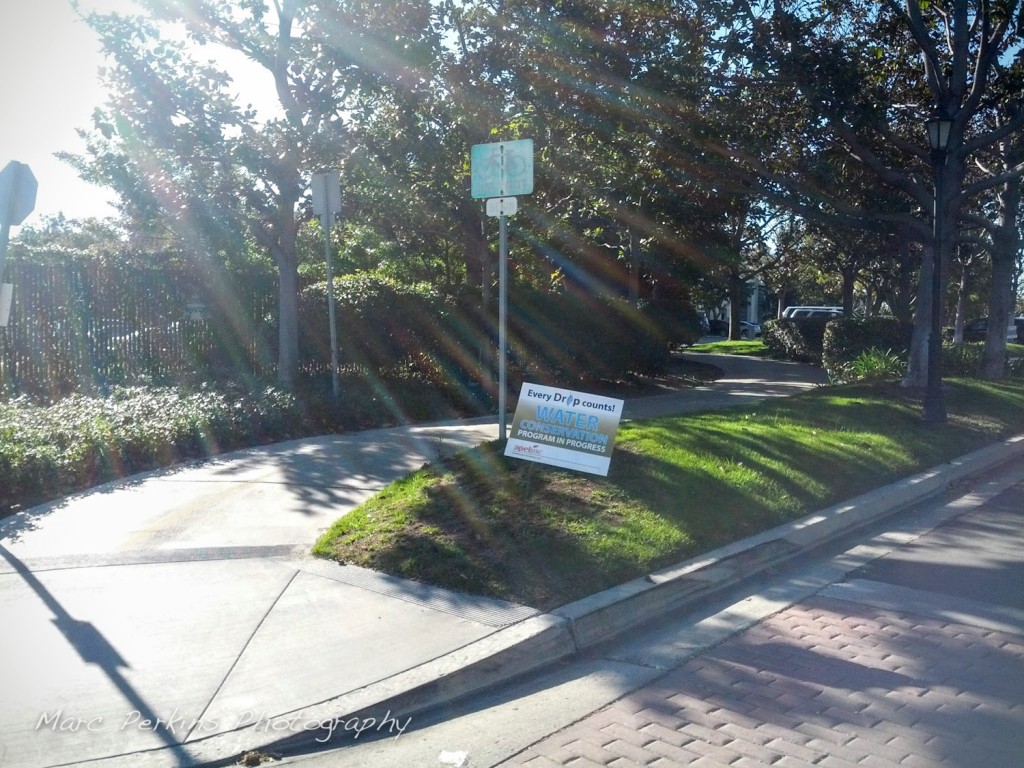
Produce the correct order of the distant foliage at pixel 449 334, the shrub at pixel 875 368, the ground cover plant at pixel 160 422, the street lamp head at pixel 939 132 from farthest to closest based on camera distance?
the shrub at pixel 875 368
the distant foliage at pixel 449 334
the street lamp head at pixel 939 132
the ground cover plant at pixel 160 422

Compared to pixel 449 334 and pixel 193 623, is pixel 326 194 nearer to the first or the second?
pixel 449 334

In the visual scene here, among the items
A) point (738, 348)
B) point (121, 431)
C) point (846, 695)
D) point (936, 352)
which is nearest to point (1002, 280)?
point (936, 352)

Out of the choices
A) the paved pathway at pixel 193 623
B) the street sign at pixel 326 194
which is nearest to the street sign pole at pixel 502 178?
the paved pathway at pixel 193 623

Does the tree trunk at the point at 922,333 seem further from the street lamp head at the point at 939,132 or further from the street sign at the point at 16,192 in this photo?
the street sign at the point at 16,192

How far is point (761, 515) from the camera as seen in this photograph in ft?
29.1

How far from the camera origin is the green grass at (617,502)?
7.26 meters

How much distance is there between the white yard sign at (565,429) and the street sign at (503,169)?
1818mm

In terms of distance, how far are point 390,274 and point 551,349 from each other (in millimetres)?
8056

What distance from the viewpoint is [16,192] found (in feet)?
26.4

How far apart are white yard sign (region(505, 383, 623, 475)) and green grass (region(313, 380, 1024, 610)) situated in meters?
0.30

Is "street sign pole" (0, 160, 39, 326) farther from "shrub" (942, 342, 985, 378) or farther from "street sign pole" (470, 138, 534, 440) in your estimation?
"shrub" (942, 342, 985, 378)

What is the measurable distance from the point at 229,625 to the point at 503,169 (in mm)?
4792

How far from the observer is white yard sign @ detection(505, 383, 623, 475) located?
850 centimetres

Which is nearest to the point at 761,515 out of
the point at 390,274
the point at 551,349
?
the point at 551,349
